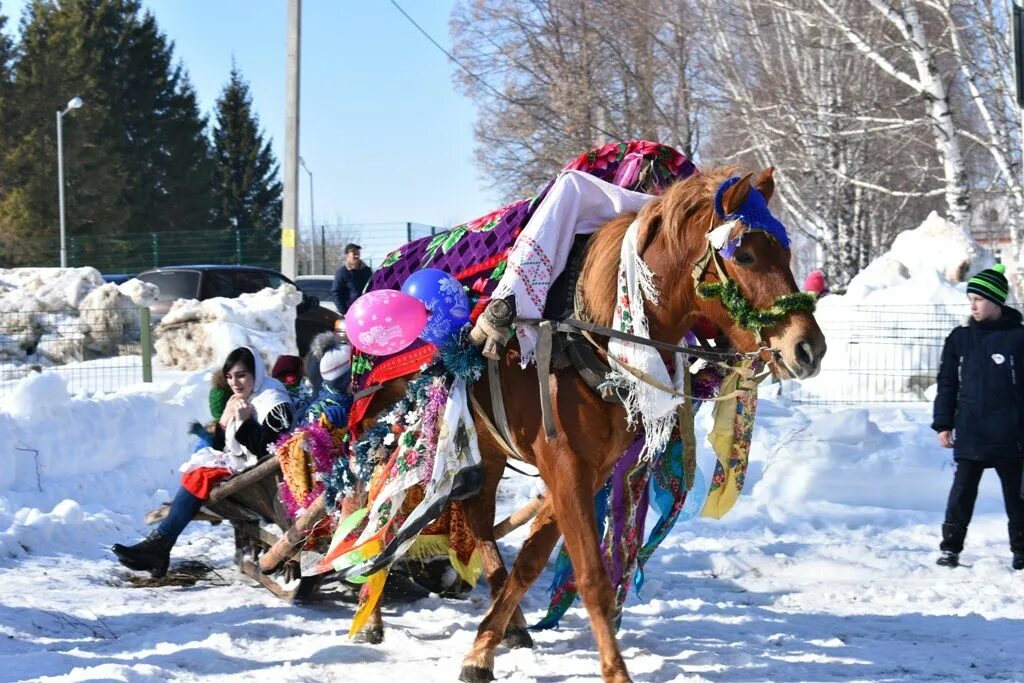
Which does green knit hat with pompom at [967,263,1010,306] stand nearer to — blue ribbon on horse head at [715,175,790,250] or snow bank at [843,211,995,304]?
blue ribbon on horse head at [715,175,790,250]

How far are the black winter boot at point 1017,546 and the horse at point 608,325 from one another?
3360 millimetres

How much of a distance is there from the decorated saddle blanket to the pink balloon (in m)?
0.21

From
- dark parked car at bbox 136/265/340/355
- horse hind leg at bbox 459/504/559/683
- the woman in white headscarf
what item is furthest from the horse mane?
dark parked car at bbox 136/265/340/355

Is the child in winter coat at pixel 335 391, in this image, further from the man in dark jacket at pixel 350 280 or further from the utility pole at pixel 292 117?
the utility pole at pixel 292 117

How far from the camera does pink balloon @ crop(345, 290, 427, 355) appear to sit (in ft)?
15.5

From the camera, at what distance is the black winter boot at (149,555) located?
6223 millimetres

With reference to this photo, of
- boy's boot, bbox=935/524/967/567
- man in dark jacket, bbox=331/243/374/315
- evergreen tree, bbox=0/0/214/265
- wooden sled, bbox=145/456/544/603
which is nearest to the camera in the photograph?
wooden sled, bbox=145/456/544/603

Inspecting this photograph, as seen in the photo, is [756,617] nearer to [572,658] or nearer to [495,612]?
[572,658]

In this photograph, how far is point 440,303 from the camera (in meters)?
4.73

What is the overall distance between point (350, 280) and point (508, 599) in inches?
330

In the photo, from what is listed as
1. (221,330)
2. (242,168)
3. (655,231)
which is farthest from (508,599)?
(242,168)

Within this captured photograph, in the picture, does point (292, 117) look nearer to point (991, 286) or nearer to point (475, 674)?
point (991, 286)

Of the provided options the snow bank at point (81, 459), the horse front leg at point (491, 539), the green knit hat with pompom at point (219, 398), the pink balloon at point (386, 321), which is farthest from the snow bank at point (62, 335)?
the pink balloon at point (386, 321)

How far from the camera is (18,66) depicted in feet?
122
